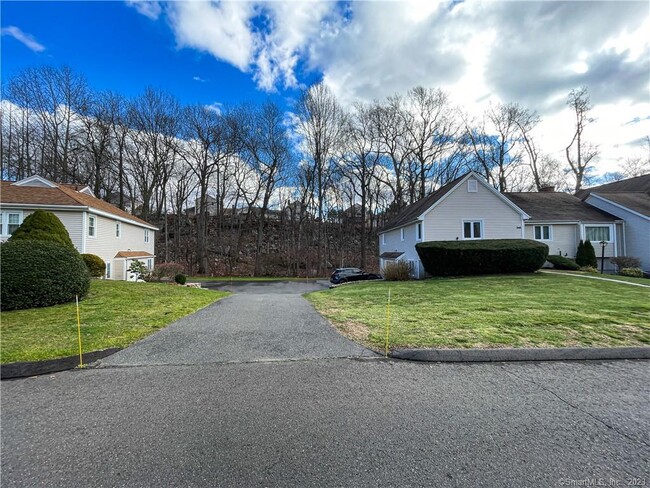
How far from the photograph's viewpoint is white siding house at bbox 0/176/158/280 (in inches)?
658

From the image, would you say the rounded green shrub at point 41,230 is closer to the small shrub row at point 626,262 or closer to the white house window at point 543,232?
the white house window at point 543,232

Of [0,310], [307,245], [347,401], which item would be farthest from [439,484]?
[307,245]

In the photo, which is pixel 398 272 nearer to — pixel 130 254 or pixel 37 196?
pixel 130 254

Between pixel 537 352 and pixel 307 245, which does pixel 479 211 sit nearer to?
pixel 537 352

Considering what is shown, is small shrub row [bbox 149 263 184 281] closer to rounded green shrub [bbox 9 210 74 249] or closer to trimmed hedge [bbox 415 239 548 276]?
rounded green shrub [bbox 9 210 74 249]

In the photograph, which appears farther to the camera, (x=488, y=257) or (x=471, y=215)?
(x=471, y=215)

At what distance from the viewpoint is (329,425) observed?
9.47 ft

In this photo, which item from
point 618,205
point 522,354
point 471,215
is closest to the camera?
point 522,354

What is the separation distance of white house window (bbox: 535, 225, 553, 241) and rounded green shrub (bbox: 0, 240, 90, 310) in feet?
85.5

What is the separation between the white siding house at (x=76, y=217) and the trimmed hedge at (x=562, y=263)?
2830cm

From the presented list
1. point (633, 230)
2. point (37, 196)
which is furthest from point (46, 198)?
point (633, 230)

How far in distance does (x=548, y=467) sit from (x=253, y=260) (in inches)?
1474

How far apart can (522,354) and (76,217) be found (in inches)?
838

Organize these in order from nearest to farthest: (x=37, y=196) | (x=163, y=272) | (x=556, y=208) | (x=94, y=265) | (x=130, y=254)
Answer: (x=94, y=265), (x=37, y=196), (x=163, y=272), (x=130, y=254), (x=556, y=208)
